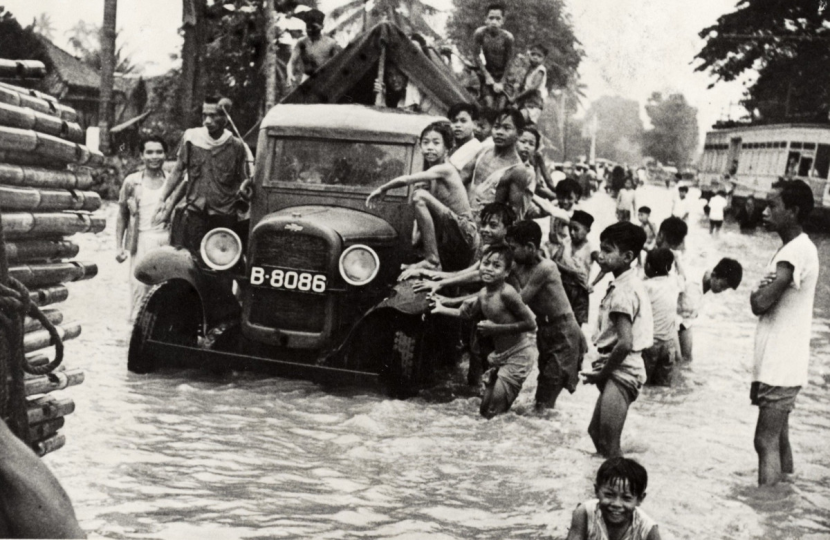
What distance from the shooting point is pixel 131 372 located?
8.02 metres

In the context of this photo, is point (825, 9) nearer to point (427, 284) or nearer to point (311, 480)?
point (427, 284)

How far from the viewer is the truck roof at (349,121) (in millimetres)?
8633

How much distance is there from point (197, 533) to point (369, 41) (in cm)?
623

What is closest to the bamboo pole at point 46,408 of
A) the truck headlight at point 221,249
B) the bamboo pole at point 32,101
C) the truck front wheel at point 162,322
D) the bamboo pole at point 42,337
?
the bamboo pole at point 42,337

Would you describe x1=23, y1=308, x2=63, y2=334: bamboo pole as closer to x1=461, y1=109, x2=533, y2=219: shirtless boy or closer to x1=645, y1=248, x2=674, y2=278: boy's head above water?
x1=461, y1=109, x2=533, y2=219: shirtless boy

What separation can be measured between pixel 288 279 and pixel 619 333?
2848 mm

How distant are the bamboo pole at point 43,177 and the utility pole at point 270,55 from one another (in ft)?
57.9

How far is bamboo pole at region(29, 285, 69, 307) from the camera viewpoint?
3104 millimetres

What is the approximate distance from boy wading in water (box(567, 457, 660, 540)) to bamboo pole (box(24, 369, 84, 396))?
1.77 meters

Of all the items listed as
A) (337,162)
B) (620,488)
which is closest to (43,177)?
(620,488)

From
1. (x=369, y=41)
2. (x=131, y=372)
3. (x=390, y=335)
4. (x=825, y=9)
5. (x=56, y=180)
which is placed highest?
(x=825, y=9)

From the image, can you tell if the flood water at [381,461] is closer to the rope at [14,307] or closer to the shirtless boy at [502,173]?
the shirtless boy at [502,173]

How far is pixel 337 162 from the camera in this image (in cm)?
866

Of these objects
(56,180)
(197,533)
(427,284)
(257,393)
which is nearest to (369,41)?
(427,284)
